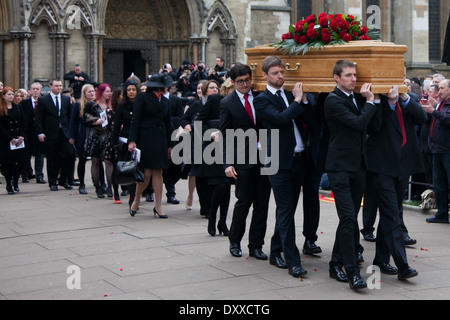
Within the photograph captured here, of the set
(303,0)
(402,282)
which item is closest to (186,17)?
(303,0)

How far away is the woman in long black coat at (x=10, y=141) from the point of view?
524 inches

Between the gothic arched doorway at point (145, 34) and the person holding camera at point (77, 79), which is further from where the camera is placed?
the gothic arched doorway at point (145, 34)

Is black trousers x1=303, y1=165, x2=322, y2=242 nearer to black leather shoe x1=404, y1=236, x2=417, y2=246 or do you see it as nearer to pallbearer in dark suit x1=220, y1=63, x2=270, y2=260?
pallbearer in dark suit x1=220, y1=63, x2=270, y2=260

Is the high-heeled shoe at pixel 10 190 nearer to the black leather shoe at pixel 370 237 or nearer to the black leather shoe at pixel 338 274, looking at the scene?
the black leather shoe at pixel 370 237

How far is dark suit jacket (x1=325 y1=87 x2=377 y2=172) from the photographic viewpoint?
6.66 metres

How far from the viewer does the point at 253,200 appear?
26.2 ft

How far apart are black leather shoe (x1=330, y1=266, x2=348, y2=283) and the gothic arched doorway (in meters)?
16.8

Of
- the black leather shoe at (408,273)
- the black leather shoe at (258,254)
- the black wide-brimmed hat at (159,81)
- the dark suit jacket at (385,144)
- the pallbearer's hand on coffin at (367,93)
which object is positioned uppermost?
the black wide-brimmed hat at (159,81)

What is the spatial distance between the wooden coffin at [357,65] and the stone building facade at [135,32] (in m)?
13.5

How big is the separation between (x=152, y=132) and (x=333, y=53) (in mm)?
3917

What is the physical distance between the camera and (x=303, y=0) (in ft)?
96.3

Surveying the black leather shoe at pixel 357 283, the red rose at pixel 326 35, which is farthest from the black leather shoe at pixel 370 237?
the red rose at pixel 326 35

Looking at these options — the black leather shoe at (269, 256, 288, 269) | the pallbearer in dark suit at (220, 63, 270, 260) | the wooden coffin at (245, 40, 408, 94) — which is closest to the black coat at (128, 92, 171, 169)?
the pallbearer in dark suit at (220, 63, 270, 260)

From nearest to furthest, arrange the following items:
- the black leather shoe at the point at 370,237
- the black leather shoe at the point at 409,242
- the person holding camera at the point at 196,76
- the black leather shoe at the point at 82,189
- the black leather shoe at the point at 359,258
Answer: the black leather shoe at the point at 359,258, the black leather shoe at the point at 409,242, the black leather shoe at the point at 370,237, the black leather shoe at the point at 82,189, the person holding camera at the point at 196,76
